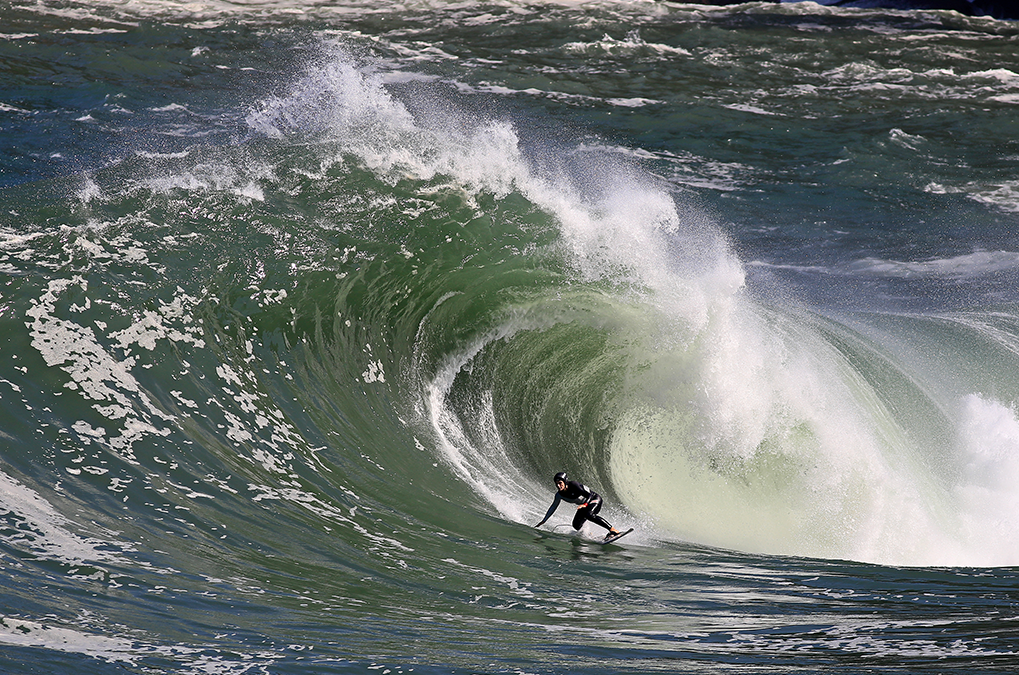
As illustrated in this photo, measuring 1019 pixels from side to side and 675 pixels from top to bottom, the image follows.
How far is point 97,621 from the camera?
510 centimetres

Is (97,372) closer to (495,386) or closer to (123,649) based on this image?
(123,649)

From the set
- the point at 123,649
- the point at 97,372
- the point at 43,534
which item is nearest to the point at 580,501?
the point at 123,649

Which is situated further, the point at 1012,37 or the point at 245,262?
the point at 1012,37

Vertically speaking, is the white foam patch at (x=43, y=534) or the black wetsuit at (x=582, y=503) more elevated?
the black wetsuit at (x=582, y=503)

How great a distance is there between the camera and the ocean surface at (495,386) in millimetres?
5520

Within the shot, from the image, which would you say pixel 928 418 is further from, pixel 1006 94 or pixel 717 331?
pixel 1006 94

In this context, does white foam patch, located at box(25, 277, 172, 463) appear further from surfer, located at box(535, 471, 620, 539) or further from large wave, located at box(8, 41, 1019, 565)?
surfer, located at box(535, 471, 620, 539)

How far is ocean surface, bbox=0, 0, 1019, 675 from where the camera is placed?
552cm

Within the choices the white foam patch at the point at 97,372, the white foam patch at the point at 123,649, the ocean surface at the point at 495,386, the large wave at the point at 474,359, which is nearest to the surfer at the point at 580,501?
the ocean surface at the point at 495,386

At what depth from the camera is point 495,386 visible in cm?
1070

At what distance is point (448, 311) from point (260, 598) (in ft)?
20.0

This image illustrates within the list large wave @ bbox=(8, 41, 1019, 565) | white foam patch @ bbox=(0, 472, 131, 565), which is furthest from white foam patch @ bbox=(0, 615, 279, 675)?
large wave @ bbox=(8, 41, 1019, 565)

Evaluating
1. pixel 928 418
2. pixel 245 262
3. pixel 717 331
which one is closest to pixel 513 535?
pixel 717 331

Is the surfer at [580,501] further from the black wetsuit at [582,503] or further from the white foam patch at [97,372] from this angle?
the white foam patch at [97,372]
